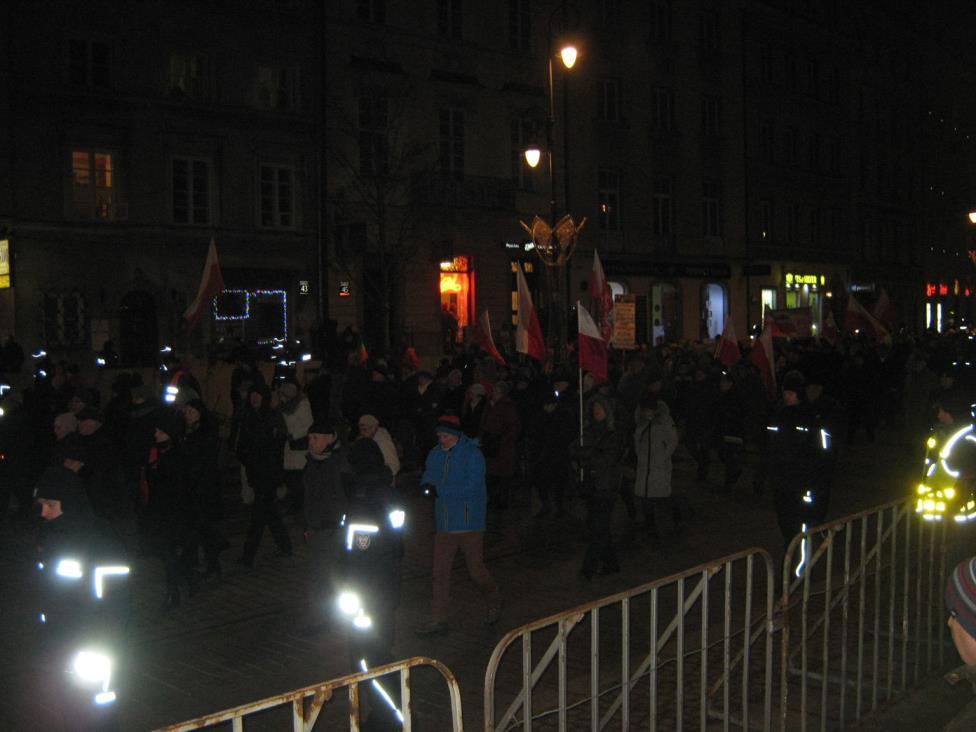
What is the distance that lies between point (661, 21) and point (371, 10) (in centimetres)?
1439

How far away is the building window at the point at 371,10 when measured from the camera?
32.2 metres

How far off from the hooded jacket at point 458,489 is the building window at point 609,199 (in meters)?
32.2

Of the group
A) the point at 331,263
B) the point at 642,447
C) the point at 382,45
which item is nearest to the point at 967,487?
the point at 642,447

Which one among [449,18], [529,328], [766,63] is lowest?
[529,328]

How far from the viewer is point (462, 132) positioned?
1371 inches

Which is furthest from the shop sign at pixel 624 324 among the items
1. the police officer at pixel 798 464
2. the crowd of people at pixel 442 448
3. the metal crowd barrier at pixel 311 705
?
the metal crowd barrier at pixel 311 705

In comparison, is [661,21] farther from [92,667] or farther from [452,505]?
[92,667]

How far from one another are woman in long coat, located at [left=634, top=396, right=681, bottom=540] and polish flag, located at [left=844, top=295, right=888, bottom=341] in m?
13.2

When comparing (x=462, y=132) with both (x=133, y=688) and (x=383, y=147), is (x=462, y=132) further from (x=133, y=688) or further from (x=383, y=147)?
(x=133, y=688)

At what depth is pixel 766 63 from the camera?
156 ft

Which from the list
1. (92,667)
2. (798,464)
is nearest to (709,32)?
(798,464)

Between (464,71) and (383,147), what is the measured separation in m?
5.10

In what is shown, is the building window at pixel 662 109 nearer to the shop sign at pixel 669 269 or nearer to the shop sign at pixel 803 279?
the shop sign at pixel 669 269

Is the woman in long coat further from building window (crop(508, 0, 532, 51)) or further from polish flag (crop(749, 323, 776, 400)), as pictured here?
building window (crop(508, 0, 532, 51))
